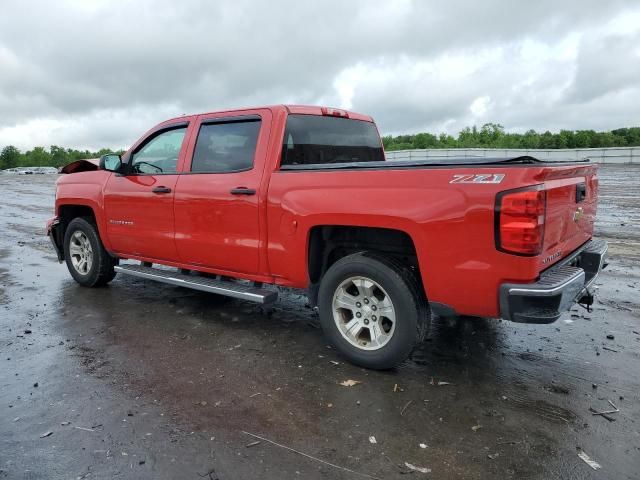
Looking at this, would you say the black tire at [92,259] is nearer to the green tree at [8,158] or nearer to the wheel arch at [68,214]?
Answer: the wheel arch at [68,214]

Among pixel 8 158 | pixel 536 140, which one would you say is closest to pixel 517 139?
pixel 536 140

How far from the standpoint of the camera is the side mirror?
558 centimetres

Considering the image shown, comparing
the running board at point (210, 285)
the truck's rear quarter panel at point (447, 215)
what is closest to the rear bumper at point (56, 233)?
the running board at point (210, 285)

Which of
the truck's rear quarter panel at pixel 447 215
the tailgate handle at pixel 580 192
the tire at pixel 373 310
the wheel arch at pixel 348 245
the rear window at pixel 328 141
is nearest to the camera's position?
the truck's rear quarter panel at pixel 447 215

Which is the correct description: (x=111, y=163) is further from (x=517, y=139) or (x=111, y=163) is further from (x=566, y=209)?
(x=517, y=139)

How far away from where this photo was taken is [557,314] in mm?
3148

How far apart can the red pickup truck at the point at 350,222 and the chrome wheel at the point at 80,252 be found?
49 centimetres

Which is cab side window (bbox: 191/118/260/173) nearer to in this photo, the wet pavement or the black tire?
the wet pavement

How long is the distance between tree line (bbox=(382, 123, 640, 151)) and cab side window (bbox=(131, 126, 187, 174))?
125 ft

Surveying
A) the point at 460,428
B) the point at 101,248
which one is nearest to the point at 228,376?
the point at 460,428

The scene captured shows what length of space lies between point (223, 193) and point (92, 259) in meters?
2.66

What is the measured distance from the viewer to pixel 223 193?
15.0 ft

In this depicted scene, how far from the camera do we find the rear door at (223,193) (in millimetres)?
4426

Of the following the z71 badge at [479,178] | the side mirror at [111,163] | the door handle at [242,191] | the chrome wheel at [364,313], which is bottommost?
the chrome wheel at [364,313]
